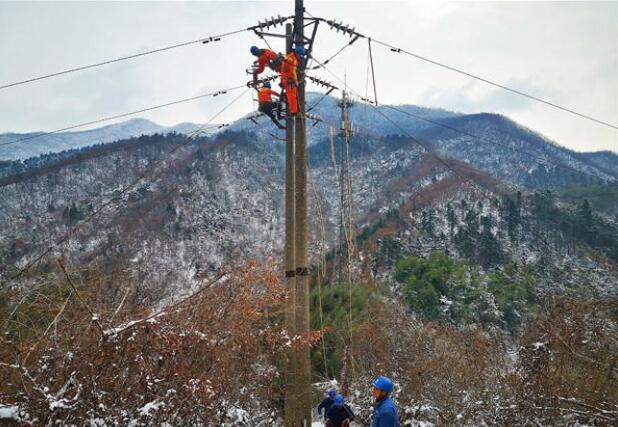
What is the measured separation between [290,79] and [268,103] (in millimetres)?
570

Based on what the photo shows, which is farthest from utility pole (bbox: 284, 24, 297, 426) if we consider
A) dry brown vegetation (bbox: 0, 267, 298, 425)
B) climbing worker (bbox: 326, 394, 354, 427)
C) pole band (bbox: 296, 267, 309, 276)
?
dry brown vegetation (bbox: 0, 267, 298, 425)

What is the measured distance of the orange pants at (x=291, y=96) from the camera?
28.5 feet

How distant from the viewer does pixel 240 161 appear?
11650cm

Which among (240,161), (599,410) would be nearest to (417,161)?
(240,161)

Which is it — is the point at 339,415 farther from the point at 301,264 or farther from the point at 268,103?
the point at 268,103

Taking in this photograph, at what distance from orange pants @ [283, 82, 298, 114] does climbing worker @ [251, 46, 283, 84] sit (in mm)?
377

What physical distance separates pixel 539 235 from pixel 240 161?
75.6 m

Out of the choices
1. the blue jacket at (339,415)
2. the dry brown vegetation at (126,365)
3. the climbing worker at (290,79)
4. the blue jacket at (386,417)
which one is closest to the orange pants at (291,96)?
the climbing worker at (290,79)

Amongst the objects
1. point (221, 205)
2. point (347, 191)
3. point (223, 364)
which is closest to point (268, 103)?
point (223, 364)

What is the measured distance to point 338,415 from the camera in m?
8.01

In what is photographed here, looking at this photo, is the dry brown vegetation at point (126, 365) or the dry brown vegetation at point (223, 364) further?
the dry brown vegetation at point (223, 364)

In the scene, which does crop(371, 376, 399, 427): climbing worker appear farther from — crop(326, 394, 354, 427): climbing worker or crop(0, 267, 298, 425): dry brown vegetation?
crop(326, 394, 354, 427): climbing worker

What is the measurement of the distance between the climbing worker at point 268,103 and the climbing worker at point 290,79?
0.91ft

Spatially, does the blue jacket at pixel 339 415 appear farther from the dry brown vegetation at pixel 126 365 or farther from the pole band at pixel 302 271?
the pole band at pixel 302 271
